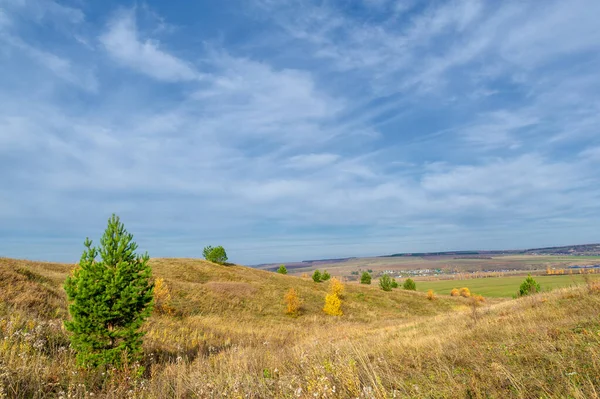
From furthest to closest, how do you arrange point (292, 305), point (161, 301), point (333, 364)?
point (292, 305)
point (161, 301)
point (333, 364)

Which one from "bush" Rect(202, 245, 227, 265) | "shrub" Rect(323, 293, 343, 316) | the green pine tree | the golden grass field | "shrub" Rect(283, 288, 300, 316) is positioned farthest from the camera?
"bush" Rect(202, 245, 227, 265)

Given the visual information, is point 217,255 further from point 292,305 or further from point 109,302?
point 109,302

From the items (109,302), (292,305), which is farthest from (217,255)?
(109,302)

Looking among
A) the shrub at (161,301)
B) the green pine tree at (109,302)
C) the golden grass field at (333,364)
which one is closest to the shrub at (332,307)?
the shrub at (161,301)

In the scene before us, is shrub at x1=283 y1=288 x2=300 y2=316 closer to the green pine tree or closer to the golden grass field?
the golden grass field

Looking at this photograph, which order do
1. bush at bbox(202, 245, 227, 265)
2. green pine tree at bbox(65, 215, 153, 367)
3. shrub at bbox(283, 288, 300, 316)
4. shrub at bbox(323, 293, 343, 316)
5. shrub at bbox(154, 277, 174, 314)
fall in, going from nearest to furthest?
green pine tree at bbox(65, 215, 153, 367) < shrub at bbox(154, 277, 174, 314) < shrub at bbox(283, 288, 300, 316) < shrub at bbox(323, 293, 343, 316) < bush at bbox(202, 245, 227, 265)

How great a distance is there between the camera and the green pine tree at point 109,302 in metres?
7.45

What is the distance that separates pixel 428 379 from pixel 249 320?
22.2m

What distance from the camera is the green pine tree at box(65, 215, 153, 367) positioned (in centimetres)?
745

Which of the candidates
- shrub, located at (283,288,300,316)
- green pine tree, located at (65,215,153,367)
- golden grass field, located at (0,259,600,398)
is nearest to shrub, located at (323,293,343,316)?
shrub, located at (283,288,300,316)

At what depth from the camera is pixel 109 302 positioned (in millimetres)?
7746

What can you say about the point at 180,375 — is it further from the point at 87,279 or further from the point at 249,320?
the point at 249,320

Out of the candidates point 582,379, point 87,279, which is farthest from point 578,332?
point 87,279

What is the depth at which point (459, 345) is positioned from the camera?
8.51 meters
